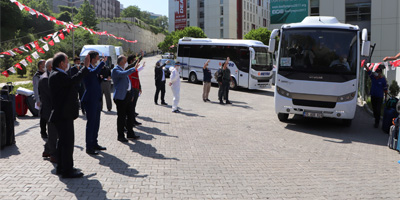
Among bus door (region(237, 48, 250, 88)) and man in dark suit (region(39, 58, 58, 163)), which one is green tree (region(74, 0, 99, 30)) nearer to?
bus door (region(237, 48, 250, 88))

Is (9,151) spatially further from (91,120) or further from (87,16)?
(87,16)

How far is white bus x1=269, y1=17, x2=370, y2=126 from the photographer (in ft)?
33.3

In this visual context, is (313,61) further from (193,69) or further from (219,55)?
(193,69)

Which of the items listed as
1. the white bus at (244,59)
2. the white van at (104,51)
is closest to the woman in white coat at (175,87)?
the white bus at (244,59)

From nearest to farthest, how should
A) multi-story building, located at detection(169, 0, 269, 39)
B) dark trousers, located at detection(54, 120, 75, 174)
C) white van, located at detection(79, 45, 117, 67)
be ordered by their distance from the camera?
dark trousers, located at detection(54, 120, 75, 174) → white van, located at detection(79, 45, 117, 67) → multi-story building, located at detection(169, 0, 269, 39)

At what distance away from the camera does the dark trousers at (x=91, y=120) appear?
675 centimetres

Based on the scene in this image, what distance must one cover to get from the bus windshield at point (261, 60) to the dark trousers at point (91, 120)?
16972 millimetres

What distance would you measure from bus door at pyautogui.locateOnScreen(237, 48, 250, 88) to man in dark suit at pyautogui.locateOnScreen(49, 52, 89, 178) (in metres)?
18.3

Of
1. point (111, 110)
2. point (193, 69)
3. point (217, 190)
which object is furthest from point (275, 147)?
point (193, 69)

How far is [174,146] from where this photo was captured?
789 cm

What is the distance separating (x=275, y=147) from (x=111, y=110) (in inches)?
289

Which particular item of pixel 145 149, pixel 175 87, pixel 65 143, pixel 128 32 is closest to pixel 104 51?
pixel 175 87

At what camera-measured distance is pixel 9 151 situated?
7223mm

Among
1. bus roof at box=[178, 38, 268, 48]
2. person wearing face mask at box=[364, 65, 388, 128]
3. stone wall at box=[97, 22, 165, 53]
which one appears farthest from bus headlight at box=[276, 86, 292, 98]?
stone wall at box=[97, 22, 165, 53]
